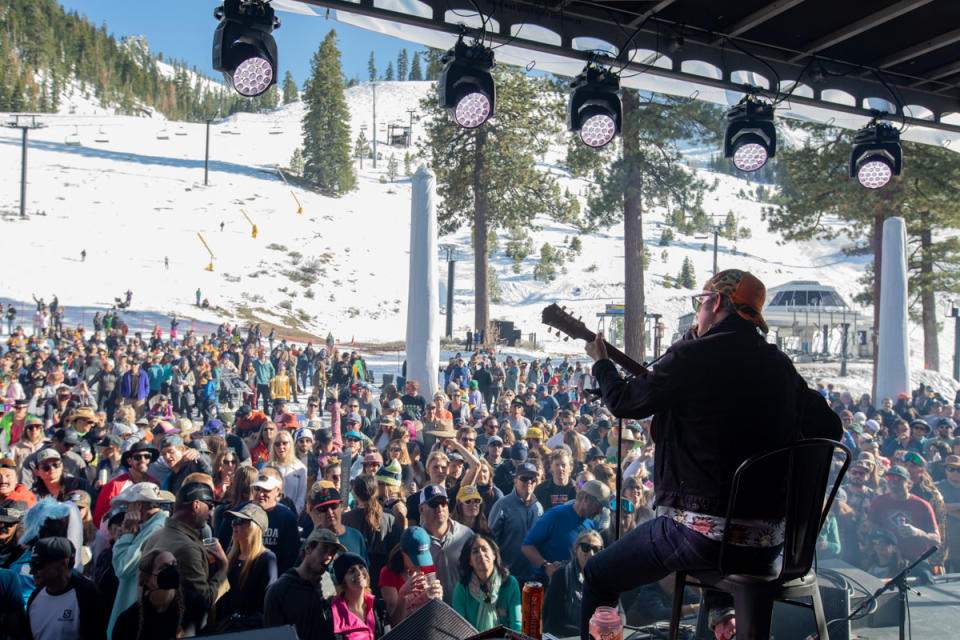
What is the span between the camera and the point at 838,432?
2637 millimetres

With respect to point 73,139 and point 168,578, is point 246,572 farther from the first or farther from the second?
point 73,139

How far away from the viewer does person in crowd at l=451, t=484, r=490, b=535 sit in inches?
225

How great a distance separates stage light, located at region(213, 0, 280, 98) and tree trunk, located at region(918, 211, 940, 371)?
25.7m

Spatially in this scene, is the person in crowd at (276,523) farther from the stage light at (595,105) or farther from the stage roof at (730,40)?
the stage light at (595,105)

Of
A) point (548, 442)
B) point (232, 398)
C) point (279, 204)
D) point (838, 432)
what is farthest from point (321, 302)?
point (838, 432)

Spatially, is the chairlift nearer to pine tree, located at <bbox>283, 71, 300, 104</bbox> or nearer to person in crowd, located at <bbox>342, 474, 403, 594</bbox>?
pine tree, located at <bbox>283, 71, 300, 104</bbox>

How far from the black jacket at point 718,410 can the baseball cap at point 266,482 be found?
11.2ft

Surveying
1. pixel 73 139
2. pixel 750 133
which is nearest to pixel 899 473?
pixel 750 133

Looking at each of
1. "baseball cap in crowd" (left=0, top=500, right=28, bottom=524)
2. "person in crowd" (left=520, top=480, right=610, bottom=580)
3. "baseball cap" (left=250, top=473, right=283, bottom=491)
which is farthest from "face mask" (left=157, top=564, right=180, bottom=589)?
"person in crowd" (left=520, top=480, right=610, bottom=580)

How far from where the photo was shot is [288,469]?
6.81 meters

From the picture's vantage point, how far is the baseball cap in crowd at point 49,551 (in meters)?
3.98

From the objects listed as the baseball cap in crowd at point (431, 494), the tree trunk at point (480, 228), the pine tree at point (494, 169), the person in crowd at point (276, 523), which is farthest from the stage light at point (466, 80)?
the tree trunk at point (480, 228)

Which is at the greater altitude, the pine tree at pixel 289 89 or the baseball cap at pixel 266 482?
the pine tree at pixel 289 89

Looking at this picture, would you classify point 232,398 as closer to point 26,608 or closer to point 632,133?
point 632,133
